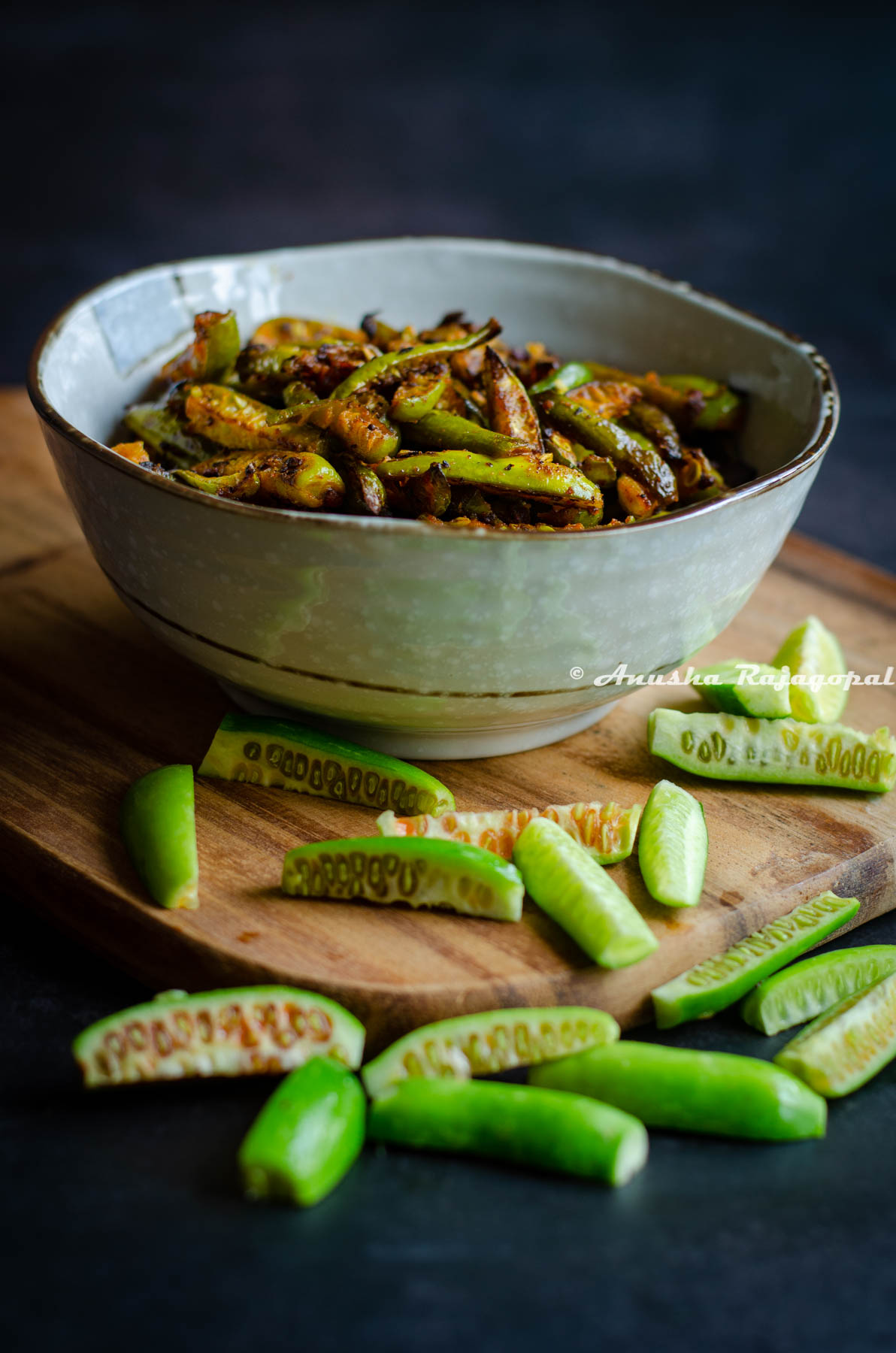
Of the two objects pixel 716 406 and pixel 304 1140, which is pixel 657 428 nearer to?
pixel 716 406

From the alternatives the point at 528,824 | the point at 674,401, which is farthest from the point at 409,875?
the point at 674,401

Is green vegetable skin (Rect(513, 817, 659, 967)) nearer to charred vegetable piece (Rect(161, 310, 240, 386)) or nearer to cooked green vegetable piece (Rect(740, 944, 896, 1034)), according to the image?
cooked green vegetable piece (Rect(740, 944, 896, 1034))

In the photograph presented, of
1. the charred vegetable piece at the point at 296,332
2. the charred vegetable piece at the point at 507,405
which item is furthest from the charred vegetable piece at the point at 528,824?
the charred vegetable piece at the point at 296,332

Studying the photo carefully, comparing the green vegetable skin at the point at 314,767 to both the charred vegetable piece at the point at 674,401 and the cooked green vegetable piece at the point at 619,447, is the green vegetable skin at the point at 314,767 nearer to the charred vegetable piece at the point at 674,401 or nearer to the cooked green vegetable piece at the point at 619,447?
the cooked green vegetable piece at the point at 619,447

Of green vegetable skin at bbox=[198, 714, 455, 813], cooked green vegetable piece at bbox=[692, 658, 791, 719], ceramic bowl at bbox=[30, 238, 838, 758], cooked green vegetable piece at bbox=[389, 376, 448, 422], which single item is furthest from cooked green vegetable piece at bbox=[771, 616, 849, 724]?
cooked green vegetable piece at bbox=[389, 376, 448, 422]

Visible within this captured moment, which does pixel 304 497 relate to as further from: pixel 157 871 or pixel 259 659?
pixel 157 871

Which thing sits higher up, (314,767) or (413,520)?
(413,520)

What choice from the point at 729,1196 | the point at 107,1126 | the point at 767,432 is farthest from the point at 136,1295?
the point at 767,432
